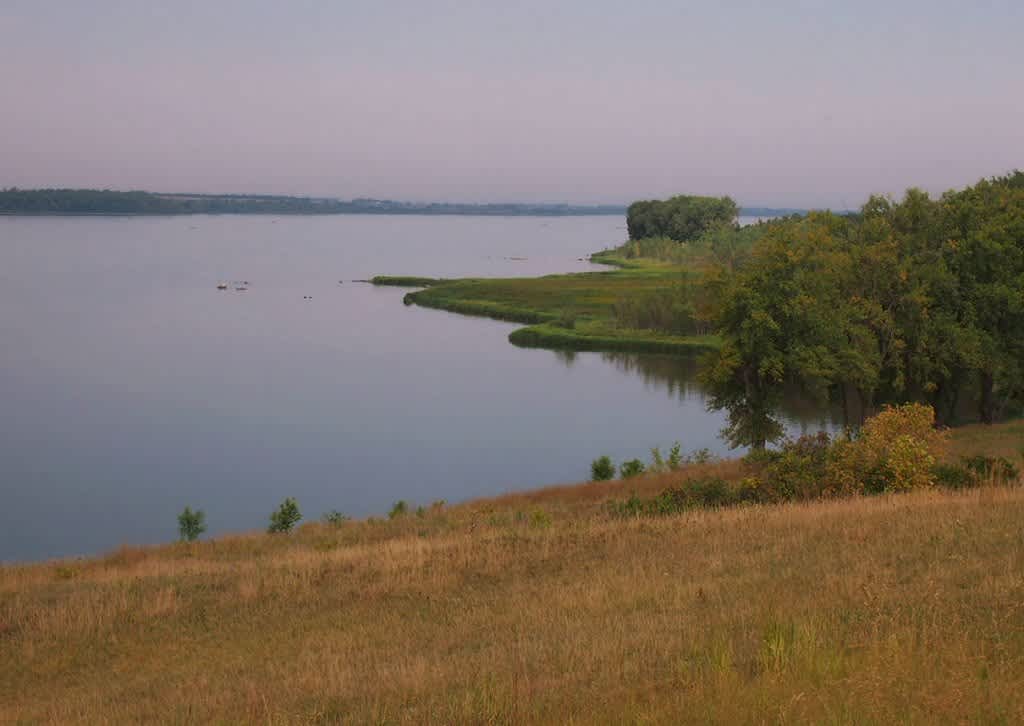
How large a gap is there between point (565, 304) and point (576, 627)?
99250 mm

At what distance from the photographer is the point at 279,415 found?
58.4 metres

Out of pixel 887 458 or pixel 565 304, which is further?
pixel 565 304

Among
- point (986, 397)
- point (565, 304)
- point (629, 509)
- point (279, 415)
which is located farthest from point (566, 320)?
point (629, 509)

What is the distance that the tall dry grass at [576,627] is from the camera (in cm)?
693

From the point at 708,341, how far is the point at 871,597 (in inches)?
2908

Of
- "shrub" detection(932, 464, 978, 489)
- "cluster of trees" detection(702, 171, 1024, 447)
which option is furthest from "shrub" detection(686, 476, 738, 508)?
"cluster of trees" detection(702, 171, 1024, 447)

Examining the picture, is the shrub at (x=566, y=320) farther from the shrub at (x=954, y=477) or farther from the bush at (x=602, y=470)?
the shrub at (x=954, y=477)

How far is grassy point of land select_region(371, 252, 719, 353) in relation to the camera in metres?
84.8

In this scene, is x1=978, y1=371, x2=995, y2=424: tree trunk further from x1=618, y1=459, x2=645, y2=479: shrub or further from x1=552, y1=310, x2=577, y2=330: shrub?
x1=552, y1=310, x2=577, y2=330: shrub

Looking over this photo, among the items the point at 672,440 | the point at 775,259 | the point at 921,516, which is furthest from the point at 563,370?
the point at 921,516

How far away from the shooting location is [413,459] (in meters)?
49.7

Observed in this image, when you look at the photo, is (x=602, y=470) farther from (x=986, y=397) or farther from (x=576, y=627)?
(x=576, y=627)

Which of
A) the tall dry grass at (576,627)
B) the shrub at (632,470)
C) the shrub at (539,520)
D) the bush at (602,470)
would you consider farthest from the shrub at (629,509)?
the bush at (602,470)

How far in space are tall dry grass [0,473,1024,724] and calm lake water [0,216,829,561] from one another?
962 inches
